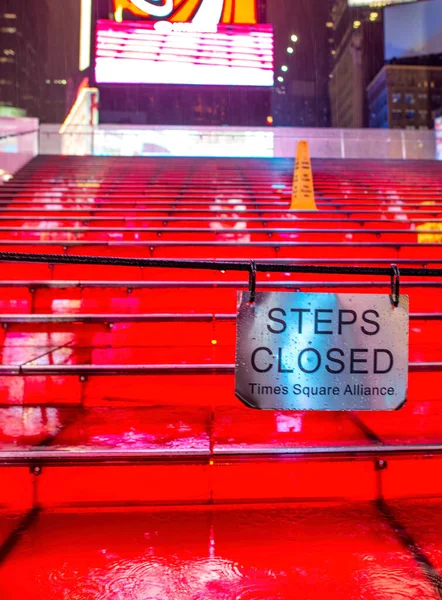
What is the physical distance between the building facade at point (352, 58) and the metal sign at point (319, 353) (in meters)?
36.6

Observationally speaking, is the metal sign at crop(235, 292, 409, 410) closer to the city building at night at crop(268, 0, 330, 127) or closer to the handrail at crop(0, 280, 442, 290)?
the handrail at crop(0, 280, 442, 290)

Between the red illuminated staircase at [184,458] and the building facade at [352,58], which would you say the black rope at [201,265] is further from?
the building facade at [352,58]

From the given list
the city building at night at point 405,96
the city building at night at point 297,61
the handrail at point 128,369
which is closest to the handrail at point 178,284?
the handrail at point 128,369

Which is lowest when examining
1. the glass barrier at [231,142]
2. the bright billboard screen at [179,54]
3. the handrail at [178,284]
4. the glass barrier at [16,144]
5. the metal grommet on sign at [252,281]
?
the metal grommet on sign at [252,281]

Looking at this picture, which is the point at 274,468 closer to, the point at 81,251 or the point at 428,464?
the point at 428,464

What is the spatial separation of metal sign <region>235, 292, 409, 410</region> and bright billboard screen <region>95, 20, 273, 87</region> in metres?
10.4

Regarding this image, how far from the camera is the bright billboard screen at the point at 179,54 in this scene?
414 inches

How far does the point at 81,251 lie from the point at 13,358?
1704 millimetres

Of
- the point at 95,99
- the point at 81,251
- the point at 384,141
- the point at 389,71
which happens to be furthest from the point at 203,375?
the point at 389,71

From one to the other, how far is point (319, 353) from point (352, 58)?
44.2 m

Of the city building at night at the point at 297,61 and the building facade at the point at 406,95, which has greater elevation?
the building facade at the point at 406,95

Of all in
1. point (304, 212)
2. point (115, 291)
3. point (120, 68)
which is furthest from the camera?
point (120, 68)

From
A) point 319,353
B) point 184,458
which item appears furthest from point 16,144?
point 319,353

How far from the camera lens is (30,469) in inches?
61.1
